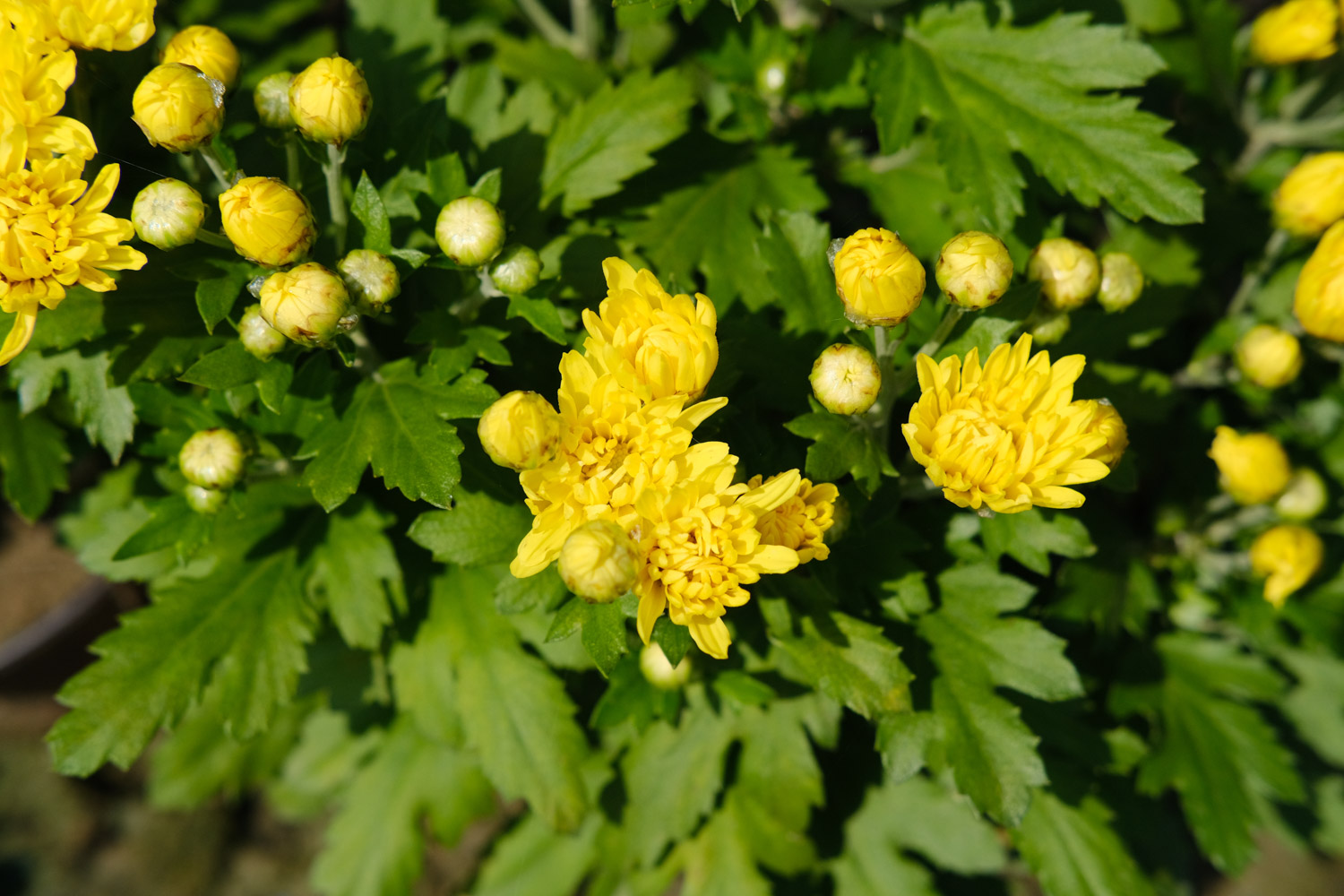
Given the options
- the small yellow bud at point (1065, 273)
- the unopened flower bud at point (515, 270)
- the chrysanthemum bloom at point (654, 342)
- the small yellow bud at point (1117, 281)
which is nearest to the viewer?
the chrysanthemum bloom at point (654, 342)

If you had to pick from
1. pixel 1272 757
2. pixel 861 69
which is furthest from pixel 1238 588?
pixel 861 69

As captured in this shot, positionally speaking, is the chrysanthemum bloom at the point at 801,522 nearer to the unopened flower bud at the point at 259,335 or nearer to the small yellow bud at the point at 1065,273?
the small yellow bud at the point at 1065,273

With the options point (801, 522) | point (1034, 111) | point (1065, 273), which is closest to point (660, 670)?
point (801, 522)

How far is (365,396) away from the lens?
1.73m

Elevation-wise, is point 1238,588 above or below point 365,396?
below

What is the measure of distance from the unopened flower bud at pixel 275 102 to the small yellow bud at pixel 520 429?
2.29ft

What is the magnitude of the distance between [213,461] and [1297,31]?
2485 millimetres

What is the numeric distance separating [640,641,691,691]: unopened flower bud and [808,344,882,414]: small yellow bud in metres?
0.63

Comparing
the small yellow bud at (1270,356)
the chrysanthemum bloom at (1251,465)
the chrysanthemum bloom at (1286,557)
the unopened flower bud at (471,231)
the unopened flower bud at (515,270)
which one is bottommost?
the chrysanthemum bloom at (1286,557)

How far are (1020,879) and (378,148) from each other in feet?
10.1

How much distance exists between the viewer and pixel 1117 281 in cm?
187

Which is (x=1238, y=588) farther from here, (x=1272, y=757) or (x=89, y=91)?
(x=89, y=91)

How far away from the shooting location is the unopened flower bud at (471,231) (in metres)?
1.59

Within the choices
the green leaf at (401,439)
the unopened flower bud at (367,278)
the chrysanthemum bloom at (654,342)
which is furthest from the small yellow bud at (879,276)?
the unopened flower bud at (367,278)
